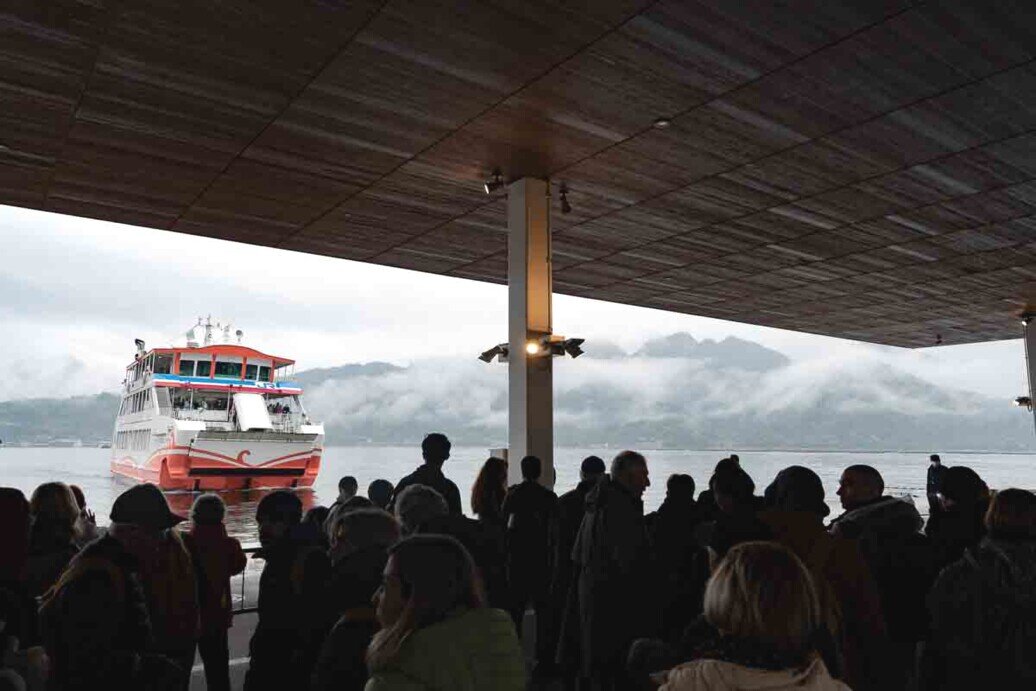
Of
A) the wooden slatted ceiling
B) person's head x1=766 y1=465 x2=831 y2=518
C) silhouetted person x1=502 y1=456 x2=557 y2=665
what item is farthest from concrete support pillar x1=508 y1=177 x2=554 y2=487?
person's head x1=766 y1=465 x2=831 y2=518

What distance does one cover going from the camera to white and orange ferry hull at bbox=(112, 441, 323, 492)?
29.7m

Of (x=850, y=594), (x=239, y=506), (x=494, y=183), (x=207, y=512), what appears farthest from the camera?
(x=239, y=506)

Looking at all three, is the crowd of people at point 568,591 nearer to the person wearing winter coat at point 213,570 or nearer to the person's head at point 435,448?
the person wearing winter coat at point 213,570

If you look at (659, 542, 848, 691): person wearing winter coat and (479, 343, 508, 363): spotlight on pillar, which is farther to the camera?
(479, 343, 508, 363): spotlight on pillar

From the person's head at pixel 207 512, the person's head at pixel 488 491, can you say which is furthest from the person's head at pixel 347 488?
the person's head at pixel 207 512

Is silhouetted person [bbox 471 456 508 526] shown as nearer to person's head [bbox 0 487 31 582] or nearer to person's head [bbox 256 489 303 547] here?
person's head [bbox 256 489 303 547]

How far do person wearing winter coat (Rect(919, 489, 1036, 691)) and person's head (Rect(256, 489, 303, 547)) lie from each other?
2.41m

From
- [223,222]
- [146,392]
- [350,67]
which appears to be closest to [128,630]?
[350,67]

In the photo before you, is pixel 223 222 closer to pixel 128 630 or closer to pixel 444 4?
pixel 444 4

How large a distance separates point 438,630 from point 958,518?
9.01 feet

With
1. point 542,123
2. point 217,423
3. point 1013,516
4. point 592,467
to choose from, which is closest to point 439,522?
point 592,467

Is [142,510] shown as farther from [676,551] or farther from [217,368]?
[217,368]

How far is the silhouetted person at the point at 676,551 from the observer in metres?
4.40

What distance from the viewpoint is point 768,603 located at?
1.36 m
